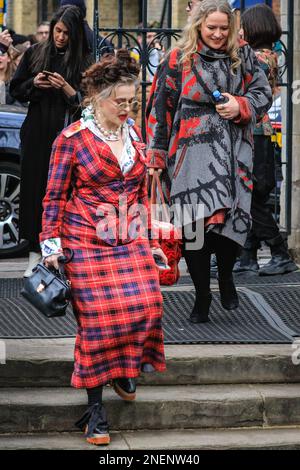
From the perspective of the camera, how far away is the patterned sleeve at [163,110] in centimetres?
779

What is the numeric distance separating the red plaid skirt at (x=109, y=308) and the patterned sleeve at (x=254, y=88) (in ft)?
5.02

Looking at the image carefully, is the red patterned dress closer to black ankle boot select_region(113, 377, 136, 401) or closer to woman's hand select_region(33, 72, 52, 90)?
black ankle boot select_region(113, 377, 136, 401)

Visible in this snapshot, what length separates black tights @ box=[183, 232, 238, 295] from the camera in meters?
7.73

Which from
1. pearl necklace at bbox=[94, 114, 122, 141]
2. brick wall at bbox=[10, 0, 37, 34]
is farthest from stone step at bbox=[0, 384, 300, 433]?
brick wall at bbox=[10, 0, 37, 34]

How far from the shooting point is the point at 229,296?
795cm

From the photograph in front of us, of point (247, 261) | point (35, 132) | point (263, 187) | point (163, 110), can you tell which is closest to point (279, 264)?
point (247, 261)

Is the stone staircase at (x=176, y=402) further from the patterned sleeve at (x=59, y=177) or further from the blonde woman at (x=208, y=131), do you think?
the patterned sleeve at (x=59, y=177)

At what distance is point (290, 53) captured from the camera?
1040 centimetres

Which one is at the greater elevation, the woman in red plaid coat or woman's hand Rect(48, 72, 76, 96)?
woman's hand Rect(48, 72, 76, 96)
